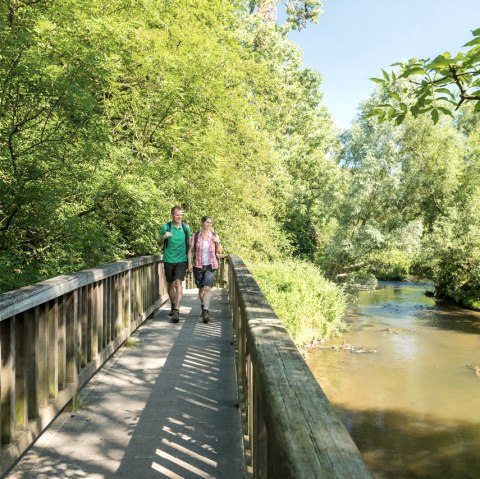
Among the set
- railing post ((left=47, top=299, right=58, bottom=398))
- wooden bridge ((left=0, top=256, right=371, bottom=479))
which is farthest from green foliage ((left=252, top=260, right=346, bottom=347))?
railing post ((left=47, top=299, right=58, bottom=398))

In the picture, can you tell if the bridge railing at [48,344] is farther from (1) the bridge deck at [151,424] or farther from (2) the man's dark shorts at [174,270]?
(2) the man's dark shorts at [174,270]

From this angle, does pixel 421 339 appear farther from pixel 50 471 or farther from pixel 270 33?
pixel 50 471

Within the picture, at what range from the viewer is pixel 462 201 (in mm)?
32000

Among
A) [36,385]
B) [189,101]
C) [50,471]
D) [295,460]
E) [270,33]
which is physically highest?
[270,33]

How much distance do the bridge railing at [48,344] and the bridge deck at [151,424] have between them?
0.19m

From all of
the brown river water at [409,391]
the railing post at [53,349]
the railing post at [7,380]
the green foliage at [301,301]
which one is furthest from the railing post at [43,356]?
the green foliage at [301,301]

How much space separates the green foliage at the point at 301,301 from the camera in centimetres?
1770

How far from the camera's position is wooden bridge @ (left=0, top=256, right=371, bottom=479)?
1.57m

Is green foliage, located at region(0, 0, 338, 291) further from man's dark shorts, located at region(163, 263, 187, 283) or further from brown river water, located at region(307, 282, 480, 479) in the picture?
brown river water, located at region(307, 282, 480, 479)

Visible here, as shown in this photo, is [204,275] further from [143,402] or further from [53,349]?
[53,349]

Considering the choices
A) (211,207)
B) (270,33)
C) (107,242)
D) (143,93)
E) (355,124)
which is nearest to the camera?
(107,242)

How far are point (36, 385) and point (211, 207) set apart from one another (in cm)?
1350

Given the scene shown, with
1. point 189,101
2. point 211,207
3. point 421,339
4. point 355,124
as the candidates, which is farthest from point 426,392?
point 355,124

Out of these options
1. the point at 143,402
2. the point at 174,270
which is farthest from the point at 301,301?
the point at 143,402
